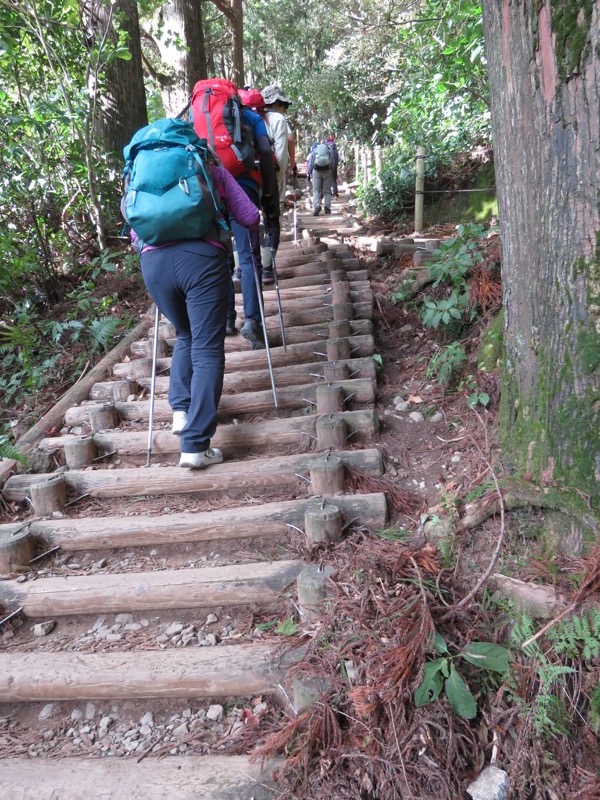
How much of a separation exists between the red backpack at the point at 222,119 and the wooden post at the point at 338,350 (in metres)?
1.60

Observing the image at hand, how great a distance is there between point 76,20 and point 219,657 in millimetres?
7654

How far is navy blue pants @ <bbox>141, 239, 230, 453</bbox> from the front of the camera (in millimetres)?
3193

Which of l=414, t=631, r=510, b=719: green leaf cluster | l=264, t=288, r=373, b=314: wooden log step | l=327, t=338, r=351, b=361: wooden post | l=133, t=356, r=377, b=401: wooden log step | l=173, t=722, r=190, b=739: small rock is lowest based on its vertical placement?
l=173, t=722, r=190, b=739: small rock

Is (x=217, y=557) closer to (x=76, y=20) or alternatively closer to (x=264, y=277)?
(x=264, y=277)

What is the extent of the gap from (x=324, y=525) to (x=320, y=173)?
35.2 ft

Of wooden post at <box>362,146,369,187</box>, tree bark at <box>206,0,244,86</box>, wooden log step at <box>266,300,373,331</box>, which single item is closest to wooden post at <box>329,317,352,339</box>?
wooden log step at <box>266,300,373,331</box>

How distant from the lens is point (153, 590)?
2707 millimetres

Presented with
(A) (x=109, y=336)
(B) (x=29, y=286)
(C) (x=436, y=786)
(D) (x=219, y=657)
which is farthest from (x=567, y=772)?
(B) (x=29, y=286)

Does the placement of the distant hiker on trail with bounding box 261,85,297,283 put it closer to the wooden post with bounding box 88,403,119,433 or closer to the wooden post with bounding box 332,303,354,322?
the wooden post with bounding box 332,303,354,322

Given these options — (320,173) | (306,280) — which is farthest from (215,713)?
(320,173)

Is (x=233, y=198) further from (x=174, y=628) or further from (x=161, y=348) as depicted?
(x=174, y=628)

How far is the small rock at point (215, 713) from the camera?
88.7 inches

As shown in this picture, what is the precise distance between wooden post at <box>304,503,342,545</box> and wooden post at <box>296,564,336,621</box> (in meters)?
0.26

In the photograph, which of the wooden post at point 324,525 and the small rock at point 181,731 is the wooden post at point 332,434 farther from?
the small rock at point 181,731
